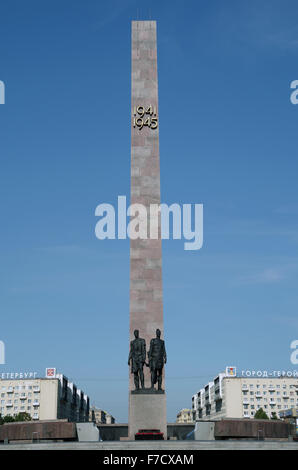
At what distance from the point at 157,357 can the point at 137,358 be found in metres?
1.03


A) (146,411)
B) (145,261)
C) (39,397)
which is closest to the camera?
(146,411)

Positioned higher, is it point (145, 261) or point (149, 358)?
point (145, 261)

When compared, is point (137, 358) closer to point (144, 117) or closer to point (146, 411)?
point (146, 411)

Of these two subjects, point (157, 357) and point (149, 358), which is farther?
point (149, 358)

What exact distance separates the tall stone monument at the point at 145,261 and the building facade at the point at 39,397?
84.4 m

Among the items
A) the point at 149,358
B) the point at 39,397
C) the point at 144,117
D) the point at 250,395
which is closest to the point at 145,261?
the point at 149,358

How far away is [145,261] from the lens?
33375mm

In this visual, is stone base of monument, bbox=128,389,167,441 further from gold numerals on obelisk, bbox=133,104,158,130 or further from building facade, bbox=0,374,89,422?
building facade, bbox=0,374,89,422

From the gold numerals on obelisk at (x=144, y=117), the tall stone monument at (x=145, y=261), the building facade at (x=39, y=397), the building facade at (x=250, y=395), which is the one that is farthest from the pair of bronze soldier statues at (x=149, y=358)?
the building facade at (x=250, y=395)

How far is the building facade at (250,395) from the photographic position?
121250 mm

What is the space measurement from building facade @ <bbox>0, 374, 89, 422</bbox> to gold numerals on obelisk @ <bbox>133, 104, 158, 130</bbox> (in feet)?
282
